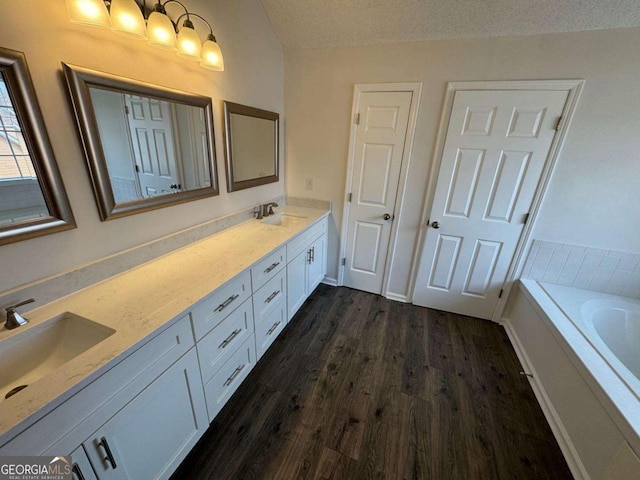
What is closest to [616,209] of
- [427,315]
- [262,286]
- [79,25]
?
[427,315]

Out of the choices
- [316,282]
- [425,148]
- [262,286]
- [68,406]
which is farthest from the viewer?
[316,282]

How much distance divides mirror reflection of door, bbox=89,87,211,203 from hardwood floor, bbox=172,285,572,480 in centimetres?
137

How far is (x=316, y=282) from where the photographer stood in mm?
2695

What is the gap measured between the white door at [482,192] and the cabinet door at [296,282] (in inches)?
44.6

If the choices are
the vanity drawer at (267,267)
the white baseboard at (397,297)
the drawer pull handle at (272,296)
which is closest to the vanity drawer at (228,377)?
the drawer pull handle at (272,296)

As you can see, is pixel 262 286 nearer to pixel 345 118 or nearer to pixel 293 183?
pixel 293 183

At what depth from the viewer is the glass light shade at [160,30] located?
1.18 meters

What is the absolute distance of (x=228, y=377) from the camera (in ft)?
Result: 4.83

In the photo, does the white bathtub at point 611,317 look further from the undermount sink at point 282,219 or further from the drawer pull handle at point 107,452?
the drawer pull handle at point 107,452

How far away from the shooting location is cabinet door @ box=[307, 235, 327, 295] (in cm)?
248

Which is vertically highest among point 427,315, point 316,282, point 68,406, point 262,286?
point 68,406

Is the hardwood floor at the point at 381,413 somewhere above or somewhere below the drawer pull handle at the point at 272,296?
below

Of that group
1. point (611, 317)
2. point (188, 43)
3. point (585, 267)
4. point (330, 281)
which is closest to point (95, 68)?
point (188, 43)

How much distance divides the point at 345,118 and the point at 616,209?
2.17 m
